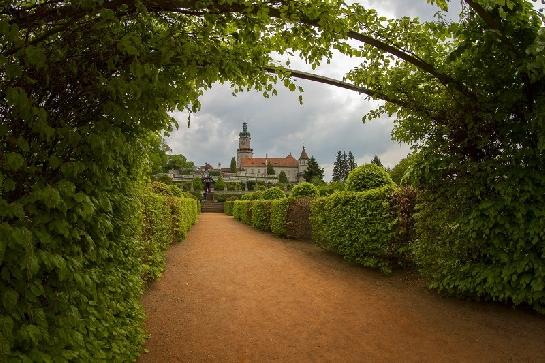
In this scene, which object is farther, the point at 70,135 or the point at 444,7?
the point at 444,7

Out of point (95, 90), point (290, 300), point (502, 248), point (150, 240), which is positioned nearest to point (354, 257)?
point (290, 300)

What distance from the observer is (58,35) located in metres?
3.68

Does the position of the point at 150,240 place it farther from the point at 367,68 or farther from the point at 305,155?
the point at 305,155

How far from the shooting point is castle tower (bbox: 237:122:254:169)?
133m

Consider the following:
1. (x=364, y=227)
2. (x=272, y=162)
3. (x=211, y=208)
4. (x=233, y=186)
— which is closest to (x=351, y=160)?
(x=272, y=162)

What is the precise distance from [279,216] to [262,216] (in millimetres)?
3871

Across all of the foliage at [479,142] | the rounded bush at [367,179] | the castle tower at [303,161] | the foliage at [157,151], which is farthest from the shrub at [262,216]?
the castle tower at [303,161]

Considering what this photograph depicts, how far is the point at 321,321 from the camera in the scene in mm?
6703

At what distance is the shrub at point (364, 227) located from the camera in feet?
31.0

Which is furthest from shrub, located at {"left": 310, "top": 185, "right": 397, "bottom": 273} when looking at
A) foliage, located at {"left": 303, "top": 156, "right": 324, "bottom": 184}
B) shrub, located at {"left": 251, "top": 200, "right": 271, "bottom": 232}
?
foliage, located at {"left": 303, "top": 156, "right": 324, "bottom": 184}

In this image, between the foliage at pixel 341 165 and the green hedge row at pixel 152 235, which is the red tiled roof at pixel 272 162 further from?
the green hedge row at pixel 152 235

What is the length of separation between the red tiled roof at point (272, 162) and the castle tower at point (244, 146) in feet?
17.8

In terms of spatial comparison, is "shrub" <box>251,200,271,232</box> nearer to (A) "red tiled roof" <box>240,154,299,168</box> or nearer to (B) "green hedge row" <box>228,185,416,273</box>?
(B) "green hedge row" <box>228,185,416,273</box>

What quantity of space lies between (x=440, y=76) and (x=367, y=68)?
1388mm
